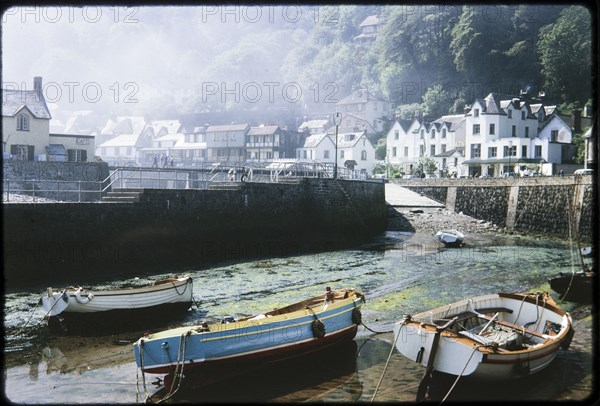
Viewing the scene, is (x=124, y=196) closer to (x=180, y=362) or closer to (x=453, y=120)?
(x=180, y=362)

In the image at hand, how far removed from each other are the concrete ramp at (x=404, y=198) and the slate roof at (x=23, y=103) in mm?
23927

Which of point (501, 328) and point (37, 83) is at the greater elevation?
point (37, 83)

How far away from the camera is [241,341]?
10.1 m

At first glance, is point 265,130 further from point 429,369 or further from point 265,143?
point 429,369

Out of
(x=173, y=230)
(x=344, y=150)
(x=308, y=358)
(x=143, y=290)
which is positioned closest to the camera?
(x=308, y=358)

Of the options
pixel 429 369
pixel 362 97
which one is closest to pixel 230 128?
pixel 362 97

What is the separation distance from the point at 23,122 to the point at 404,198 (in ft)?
87.3

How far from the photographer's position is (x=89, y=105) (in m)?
120

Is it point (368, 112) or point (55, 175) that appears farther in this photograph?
point (368, 112)

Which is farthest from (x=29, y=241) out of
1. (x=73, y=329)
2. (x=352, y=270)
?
(x=352, y=270)

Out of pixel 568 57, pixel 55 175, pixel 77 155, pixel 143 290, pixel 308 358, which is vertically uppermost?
pixel 568 57

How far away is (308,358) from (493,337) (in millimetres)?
3566

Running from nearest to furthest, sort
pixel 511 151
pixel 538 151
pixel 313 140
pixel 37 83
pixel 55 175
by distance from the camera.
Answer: pixel 55 175, pixel 37 83, pixel 538 151, pixel 511 151, pixel 313 140

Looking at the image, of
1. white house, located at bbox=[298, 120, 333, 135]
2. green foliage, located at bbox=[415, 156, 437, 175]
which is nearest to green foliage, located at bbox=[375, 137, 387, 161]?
white house, located at bbox=[298, 120, 333, 135]
